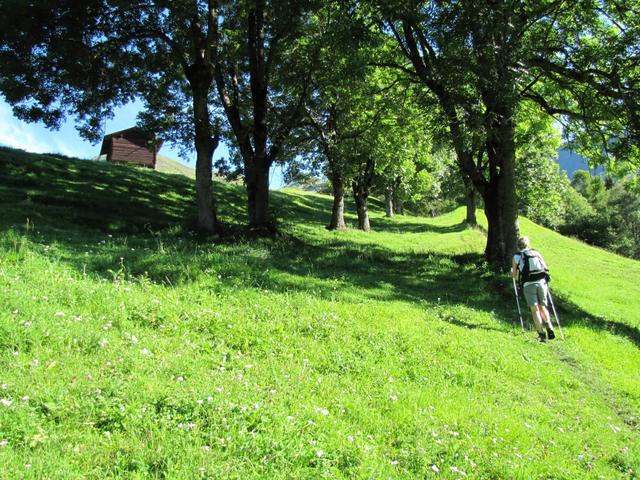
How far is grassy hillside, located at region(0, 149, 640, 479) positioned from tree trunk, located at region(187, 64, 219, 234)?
397 centimetres

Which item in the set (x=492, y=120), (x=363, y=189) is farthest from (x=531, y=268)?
(x=363, y=189)

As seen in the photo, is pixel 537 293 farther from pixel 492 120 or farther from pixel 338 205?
pixel 338 205

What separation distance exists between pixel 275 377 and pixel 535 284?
7.88m

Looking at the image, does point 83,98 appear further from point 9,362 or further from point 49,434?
point 49,434

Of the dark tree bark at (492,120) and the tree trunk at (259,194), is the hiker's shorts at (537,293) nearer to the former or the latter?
the dark tree bark at (492,120)

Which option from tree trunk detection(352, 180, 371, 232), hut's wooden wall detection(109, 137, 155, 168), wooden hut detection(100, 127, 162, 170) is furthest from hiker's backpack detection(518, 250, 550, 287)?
hut's wooden wall detection(109, 137, 155, 168)

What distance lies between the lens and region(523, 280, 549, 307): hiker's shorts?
10984 millimetres

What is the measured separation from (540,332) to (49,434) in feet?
32.8

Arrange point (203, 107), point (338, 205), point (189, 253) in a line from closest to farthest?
point (189, 253), point (203, 107), point (338, 205)

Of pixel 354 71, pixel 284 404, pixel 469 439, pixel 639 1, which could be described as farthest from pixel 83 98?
pixel 639 1

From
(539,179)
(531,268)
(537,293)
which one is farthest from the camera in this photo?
(539,179)

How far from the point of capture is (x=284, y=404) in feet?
16.4

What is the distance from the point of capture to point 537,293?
11008 mm

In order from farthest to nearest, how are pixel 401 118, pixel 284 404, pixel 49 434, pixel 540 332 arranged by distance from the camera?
pixel 401 118 → pixel 540 332 → pixel 284 404 → pixel 49 434
